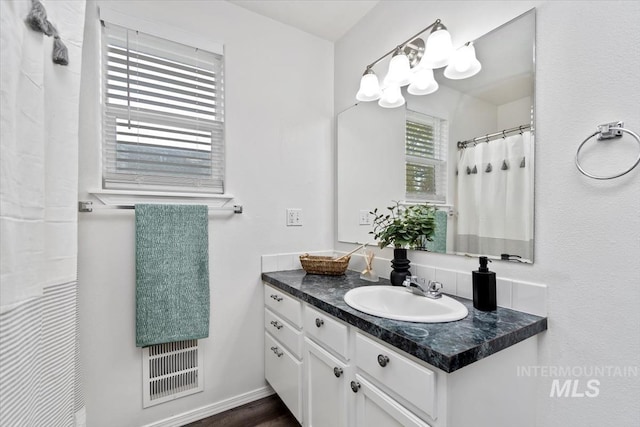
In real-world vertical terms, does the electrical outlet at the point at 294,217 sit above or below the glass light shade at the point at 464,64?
below

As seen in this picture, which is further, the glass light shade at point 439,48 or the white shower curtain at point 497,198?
the glass light shade at point 439,48

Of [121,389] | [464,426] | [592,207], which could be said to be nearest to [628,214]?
[592,207]

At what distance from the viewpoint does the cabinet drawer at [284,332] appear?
1.46m

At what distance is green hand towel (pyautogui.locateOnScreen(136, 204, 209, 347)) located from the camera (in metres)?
1.46

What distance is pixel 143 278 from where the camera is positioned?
4.79 feet

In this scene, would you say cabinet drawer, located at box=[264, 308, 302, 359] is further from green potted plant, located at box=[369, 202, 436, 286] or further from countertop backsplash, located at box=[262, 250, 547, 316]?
green potted plant, located at box=[369, 202, 436, 286]

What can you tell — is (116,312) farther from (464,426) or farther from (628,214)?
(628,214)

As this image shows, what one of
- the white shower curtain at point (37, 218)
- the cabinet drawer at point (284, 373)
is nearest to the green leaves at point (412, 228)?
the cabinet drawer at point (284, 373)

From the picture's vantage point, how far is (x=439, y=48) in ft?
4.33

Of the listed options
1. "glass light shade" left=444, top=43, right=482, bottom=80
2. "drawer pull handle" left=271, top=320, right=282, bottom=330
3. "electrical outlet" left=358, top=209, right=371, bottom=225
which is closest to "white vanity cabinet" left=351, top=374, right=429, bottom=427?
"drawer pull handle" left=271, top=320, right=282, bottom=330

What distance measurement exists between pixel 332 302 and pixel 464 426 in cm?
59

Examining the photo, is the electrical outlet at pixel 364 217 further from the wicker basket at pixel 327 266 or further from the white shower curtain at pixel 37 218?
the white shower curtain at pixel 37 218

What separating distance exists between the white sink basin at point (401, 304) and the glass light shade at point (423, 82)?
1.04 m

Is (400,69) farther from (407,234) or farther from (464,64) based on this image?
(407,234)
